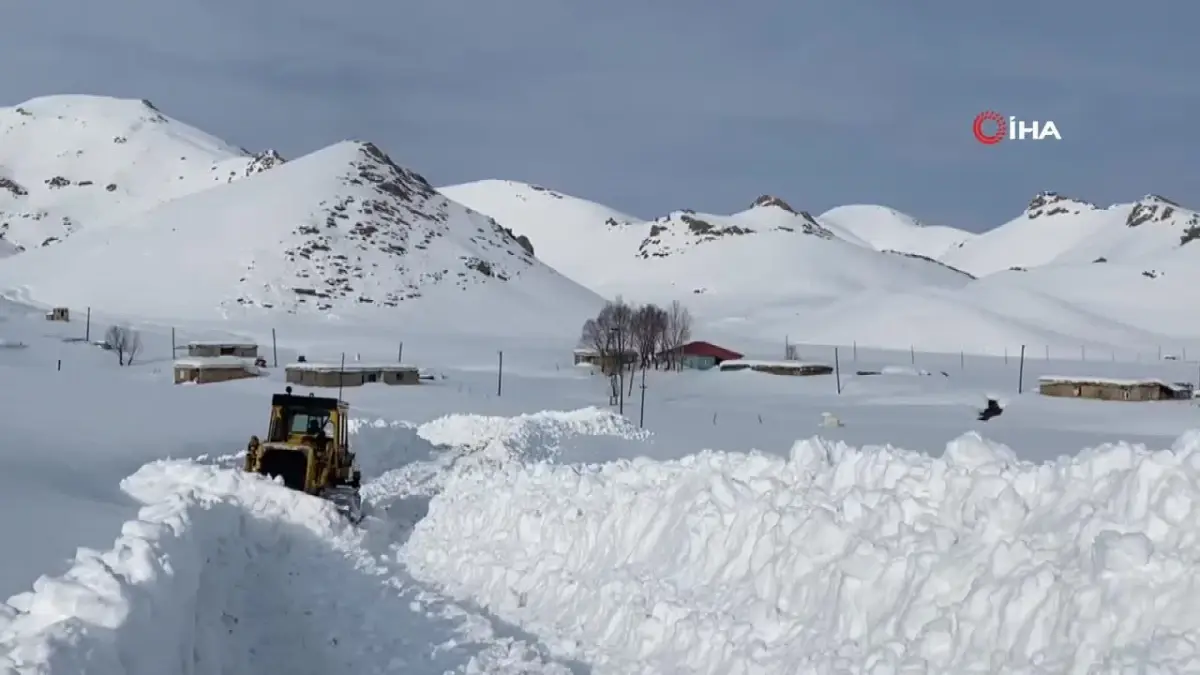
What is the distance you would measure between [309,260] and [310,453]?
4460 inches

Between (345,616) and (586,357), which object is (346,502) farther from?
(586,357)

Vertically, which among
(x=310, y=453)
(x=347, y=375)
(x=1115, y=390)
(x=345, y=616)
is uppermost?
(x=1115, y=390)

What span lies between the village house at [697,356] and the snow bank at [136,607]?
65.2m

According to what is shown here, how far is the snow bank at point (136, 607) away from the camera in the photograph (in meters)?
6.04

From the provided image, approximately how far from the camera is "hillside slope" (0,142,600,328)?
111875mm

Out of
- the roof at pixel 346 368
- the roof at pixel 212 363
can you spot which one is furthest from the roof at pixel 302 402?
the roof at pixel 212 363

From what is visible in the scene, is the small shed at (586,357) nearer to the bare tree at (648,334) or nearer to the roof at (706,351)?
the bare tree at (648,334)

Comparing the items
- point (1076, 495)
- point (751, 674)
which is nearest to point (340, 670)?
point (751, 674)

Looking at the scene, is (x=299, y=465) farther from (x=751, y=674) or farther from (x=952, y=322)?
(x=952, y=322)

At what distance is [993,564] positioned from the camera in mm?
6891

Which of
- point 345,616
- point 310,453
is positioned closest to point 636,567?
point 345,616

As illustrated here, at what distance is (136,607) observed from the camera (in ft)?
23.1

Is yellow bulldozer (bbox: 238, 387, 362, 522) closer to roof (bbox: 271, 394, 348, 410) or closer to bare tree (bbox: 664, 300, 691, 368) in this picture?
roof (bbox: 271, 394, 348, 410)

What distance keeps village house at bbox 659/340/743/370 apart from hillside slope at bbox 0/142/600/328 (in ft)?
128
